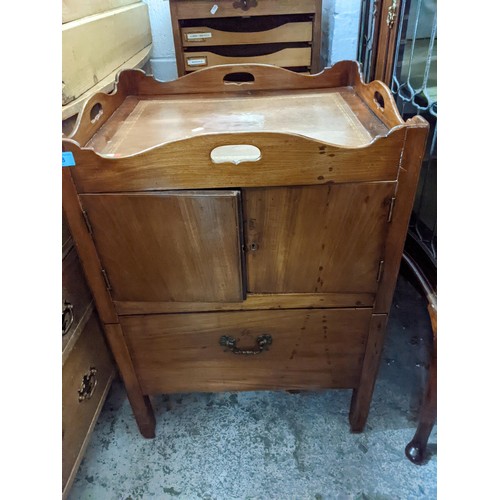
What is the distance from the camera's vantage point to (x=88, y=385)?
982 millimetres

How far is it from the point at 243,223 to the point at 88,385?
58 centimetres

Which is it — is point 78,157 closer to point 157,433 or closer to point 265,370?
point 265,370

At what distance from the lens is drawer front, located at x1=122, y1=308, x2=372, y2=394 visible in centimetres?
88

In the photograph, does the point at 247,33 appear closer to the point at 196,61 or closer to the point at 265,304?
the point at 196,61

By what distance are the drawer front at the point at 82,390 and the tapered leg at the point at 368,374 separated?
25.2 inches

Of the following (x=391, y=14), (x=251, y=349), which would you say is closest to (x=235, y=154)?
(x=251, y=349)

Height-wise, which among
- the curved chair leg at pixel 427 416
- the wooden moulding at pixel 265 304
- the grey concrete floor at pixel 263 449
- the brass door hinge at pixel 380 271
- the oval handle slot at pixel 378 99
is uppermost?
the oval handle slot at pixel 378 99

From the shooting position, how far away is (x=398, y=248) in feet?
2.53

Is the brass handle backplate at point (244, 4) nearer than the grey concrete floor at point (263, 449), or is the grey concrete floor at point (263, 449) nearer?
the grey concrete floor at point (263, 449)

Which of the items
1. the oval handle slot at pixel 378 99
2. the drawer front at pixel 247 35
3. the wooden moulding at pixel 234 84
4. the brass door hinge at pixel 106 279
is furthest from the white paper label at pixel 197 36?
the brass door hinge at pixel 106 279

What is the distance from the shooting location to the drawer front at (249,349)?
88cm

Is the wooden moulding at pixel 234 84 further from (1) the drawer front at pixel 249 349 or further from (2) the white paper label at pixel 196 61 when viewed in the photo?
(1) the drawer front at pixel 249 349

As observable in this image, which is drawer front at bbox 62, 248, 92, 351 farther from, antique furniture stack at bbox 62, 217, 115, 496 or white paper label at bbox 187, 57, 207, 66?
white paper label at bbox 187, 57, 207, 66
